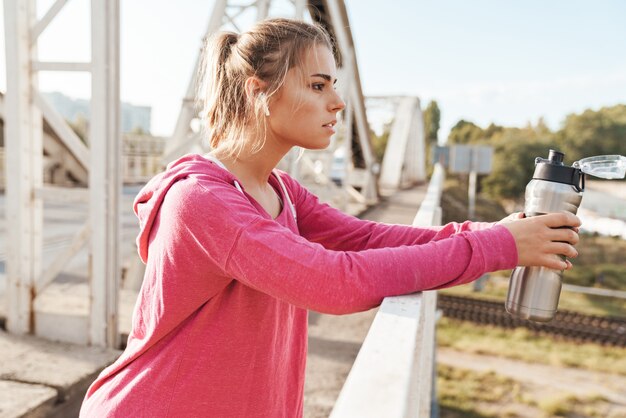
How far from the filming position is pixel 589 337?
656 inches

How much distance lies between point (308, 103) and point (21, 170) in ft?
8.24

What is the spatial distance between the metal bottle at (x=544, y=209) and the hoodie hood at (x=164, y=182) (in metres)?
0.62

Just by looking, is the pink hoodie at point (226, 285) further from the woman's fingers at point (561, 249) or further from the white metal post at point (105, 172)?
the white metal post at point (105, 172)

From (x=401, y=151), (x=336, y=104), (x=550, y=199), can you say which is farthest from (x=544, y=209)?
(x=401, y=151)

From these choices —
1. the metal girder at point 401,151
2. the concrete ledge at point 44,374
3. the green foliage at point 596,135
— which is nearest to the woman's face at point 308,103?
the concrete ledge at point 44,374

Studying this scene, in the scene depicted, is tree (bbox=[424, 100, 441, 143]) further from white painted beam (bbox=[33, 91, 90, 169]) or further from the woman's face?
the woman's face

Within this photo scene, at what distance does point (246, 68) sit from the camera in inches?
46.1

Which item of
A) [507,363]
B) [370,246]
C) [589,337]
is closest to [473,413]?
[507,363]

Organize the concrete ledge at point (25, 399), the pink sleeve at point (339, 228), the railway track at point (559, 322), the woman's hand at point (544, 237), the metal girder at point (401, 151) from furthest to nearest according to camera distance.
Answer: the metal girder at point (401, 151)
the railway track at point (559, 322)
the concrete ledge at point (25, 399)
the pink sleeve at point (339, 228)
the woman's hand at point (544, 237)

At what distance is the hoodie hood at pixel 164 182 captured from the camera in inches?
40.4

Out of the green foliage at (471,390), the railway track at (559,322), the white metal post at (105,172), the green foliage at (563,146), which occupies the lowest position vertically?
the green foliage at (471,390)

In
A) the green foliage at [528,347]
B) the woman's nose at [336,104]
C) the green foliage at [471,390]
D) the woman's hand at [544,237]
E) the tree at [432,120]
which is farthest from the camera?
the tree at [432,120]

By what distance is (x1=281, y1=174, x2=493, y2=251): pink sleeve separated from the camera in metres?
1.48

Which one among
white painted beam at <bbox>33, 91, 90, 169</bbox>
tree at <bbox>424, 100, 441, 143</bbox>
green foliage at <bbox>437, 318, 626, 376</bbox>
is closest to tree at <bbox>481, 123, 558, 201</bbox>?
tree at <bbox>424, 100, 441, 143</bbox>
